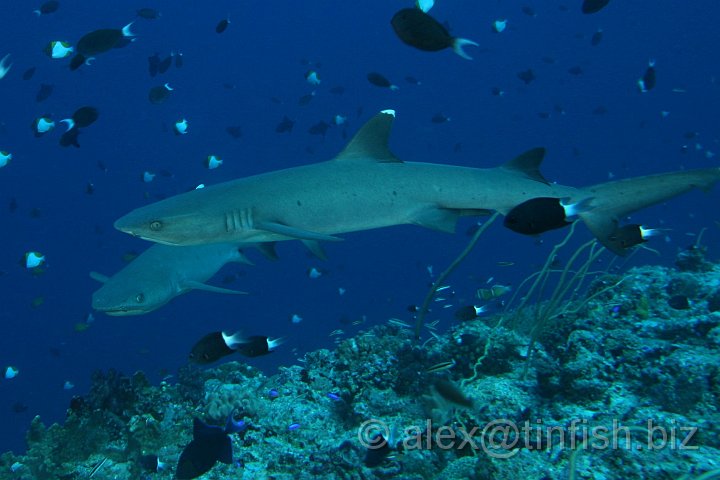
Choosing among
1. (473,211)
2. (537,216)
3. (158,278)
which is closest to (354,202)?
(473,211)

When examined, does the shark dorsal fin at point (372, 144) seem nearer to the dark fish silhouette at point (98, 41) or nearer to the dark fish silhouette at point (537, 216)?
the dark fish silhouette at point (537, 216)

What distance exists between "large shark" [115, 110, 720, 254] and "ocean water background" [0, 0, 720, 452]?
24.8 meters

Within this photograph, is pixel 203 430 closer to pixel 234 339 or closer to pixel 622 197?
pixel 234 339

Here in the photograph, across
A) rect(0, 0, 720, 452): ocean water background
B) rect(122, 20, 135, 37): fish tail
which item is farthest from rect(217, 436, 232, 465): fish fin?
rect(0, 0, 720, 452): ocean water background

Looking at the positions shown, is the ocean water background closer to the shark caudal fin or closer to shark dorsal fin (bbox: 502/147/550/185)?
shark dorsal fin (bbox: 502/147/550/185)

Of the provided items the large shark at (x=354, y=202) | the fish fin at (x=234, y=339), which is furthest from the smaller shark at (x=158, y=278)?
the large shark at (x=354, y=202)

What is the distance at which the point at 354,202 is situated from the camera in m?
4.22

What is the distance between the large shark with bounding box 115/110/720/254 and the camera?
409 centimetres

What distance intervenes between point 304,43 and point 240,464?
6865 centimetres

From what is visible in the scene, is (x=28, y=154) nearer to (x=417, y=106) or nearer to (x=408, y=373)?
(x=417, y=106)

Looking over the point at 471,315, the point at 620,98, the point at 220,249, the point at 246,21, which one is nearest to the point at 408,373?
the point at 471,315

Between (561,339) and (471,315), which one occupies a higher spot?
(561,339)

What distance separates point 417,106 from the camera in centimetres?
6894

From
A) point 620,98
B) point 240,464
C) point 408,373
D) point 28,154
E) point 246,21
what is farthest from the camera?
point 620,98
